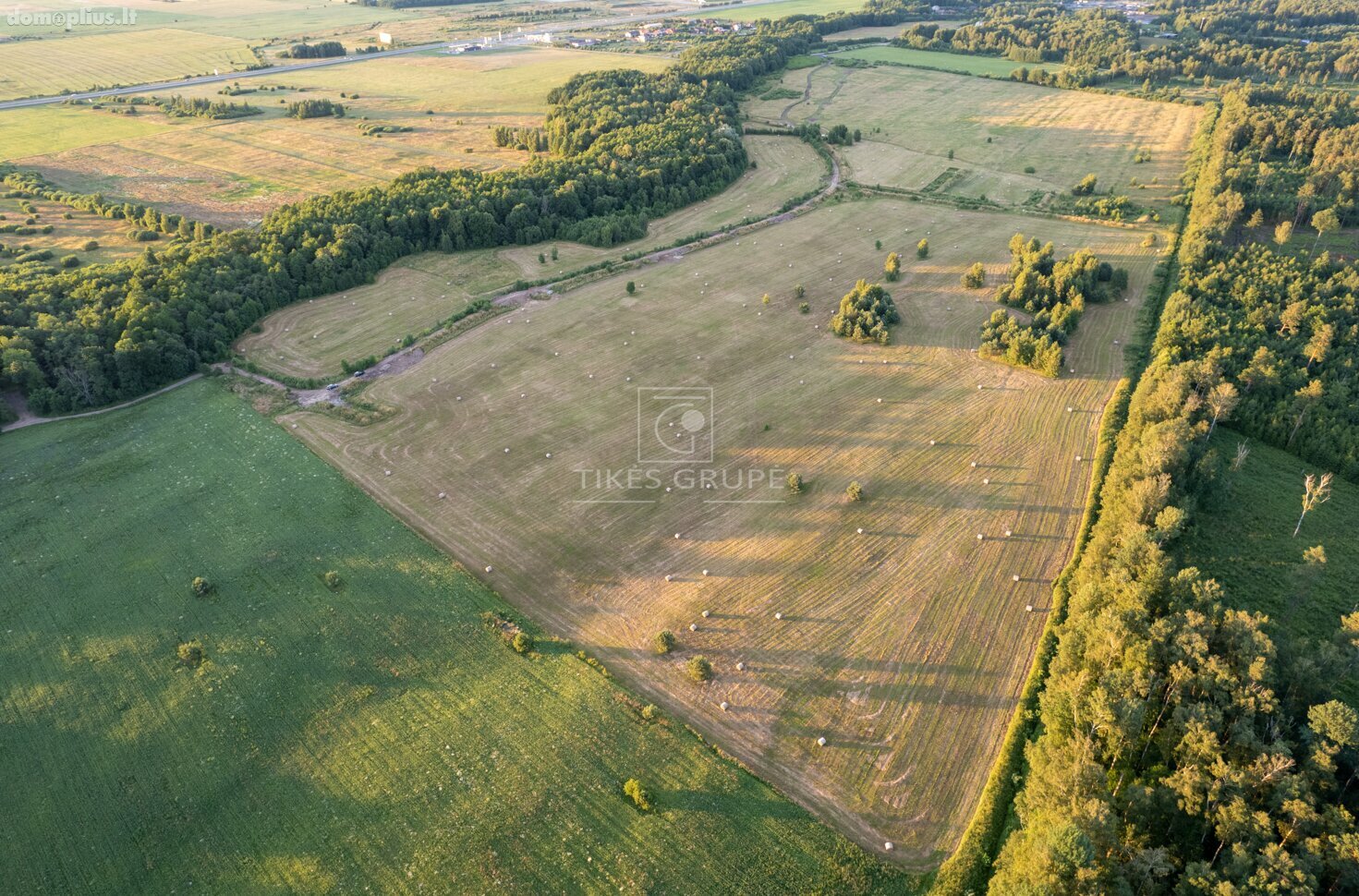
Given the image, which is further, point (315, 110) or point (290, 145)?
point (315, 110)

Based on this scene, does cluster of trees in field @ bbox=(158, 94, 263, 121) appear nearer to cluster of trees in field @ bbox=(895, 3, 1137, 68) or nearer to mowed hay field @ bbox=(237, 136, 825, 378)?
mowed hay field @ bbox=(237, 136, 825, 378)

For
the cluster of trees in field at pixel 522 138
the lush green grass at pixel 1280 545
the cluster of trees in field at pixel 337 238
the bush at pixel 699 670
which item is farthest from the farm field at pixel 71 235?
the lush green grass at pixel 1280 545

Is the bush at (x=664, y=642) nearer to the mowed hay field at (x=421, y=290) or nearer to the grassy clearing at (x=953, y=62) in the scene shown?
the mowed hay field at (x=421, y=290)

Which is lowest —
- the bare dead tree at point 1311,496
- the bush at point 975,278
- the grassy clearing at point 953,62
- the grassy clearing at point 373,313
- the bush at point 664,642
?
the bush at point 664,642

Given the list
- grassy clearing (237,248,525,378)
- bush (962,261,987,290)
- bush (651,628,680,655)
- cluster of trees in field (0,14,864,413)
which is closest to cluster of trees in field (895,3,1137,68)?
cluster of trees in field (0,14,864,413)

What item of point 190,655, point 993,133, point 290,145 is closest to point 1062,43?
point 993,133

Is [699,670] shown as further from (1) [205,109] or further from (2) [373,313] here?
(1) [205,109]
